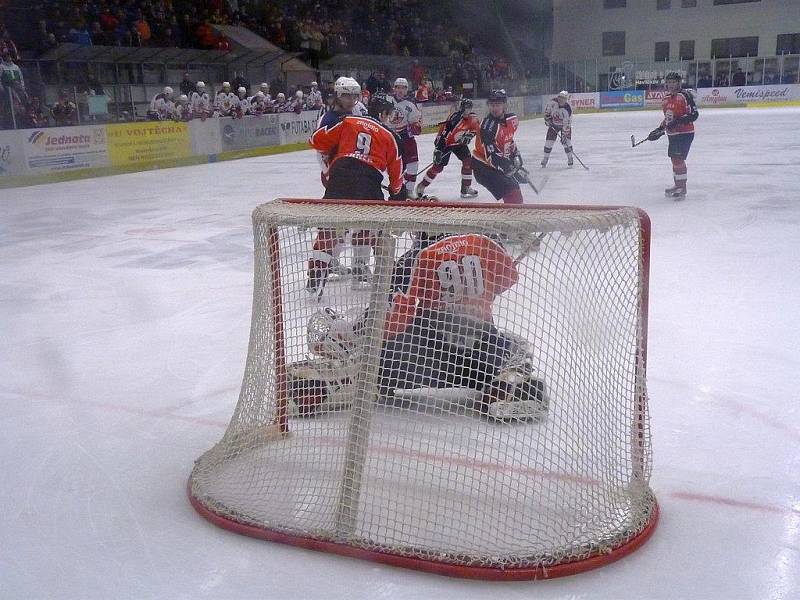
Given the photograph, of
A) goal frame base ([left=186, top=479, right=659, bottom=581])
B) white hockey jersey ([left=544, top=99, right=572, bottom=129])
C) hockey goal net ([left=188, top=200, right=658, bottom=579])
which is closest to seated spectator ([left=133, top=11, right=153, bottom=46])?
white hockey jersey ([left=544, top=99, right=572, bottom=129])

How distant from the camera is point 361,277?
2.17m

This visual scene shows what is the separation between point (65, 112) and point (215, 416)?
34.1ft

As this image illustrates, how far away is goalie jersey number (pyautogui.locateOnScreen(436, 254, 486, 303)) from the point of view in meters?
2.14

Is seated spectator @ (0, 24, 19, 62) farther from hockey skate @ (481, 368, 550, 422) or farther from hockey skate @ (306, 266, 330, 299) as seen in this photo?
hockey skate @ (481, 368, 550, 422)

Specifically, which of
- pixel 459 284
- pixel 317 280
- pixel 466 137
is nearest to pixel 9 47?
pixel 466 137

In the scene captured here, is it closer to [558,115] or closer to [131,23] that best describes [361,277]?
[558,115]

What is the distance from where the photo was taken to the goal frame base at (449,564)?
1.79 meters

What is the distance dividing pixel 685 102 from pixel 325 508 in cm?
659

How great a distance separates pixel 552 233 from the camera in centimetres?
185

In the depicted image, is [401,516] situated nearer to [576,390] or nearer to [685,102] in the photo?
[576,390]

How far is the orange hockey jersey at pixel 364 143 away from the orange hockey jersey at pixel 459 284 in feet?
6.98

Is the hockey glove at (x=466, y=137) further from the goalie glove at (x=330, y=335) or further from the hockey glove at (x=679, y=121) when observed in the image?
the goalie glove at (x=330, y=335)

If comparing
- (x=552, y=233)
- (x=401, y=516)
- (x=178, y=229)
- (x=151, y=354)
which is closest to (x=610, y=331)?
(x=552, y=233)

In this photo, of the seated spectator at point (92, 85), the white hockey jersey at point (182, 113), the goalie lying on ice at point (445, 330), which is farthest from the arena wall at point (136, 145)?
the goalie lying on ice at point (445, 330)
